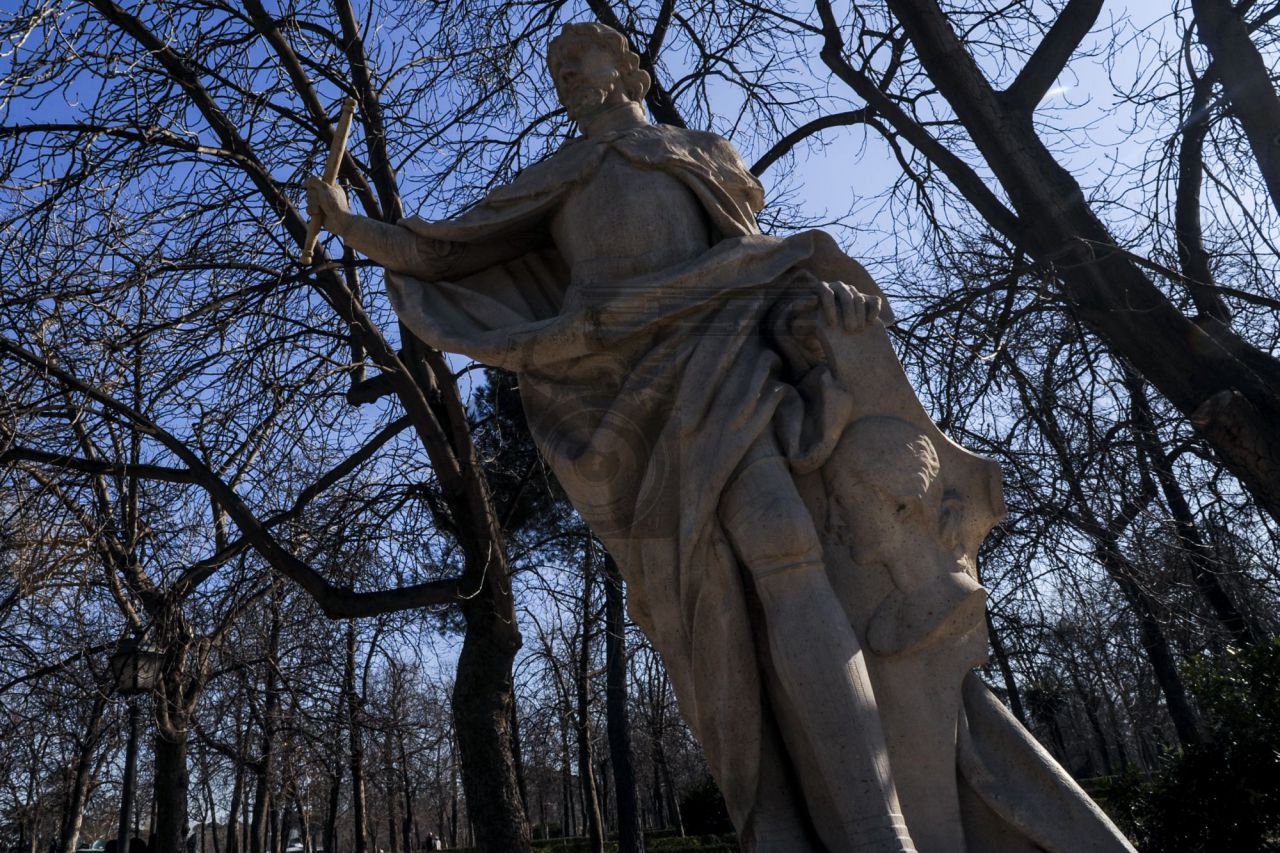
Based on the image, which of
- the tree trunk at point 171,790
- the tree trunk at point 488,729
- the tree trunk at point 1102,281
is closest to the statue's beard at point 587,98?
the tree trunk at point 1102,281

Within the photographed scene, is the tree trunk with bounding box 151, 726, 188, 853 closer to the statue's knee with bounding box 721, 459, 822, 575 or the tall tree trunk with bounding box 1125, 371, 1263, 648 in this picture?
the tall tree trunk with bounding box 1125, 371, 1263, 648

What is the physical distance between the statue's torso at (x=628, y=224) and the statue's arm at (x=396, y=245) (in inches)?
14.9

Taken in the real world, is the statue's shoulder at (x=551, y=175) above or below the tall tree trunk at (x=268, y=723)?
below

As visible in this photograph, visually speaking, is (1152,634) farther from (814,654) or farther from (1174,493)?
(814,654)

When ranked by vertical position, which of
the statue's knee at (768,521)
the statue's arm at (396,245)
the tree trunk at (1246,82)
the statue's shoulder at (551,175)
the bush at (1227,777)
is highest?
the tree trunk at (1246,82)

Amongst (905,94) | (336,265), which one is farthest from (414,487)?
(905,94)

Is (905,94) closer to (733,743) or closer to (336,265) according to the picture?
(336,265)

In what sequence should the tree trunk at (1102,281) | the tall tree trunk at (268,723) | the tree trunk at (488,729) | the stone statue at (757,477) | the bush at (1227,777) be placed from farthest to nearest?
the tall tree trunk at (268,723) < the tree trunk at (488,729) < the bush at (1227,777) < the tree trunk at (1102,281) < the stone statue at (757,477)

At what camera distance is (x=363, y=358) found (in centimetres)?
876

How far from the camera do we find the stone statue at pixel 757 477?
2.94 metres

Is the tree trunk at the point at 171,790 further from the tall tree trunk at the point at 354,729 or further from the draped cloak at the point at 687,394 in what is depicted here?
the draped cloak at the point at 687,394

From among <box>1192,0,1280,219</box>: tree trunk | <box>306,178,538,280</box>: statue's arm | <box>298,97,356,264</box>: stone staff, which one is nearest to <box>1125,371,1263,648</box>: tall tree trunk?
<box>1192,0,1280,219</box>: tree trunk

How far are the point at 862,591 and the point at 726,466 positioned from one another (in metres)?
0.51

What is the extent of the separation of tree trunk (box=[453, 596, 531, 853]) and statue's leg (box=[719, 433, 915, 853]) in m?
4.95
